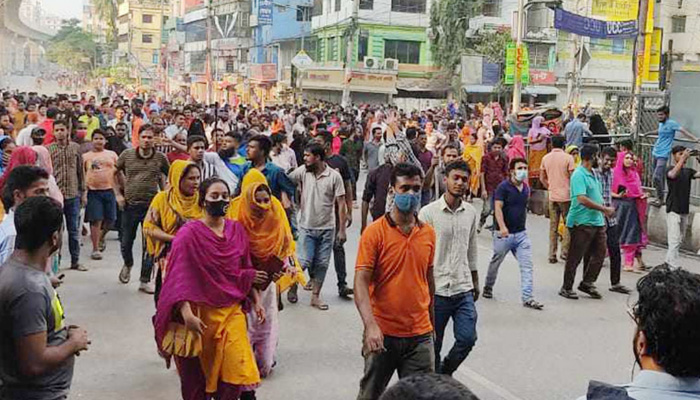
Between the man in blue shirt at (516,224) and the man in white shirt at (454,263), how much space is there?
310cm

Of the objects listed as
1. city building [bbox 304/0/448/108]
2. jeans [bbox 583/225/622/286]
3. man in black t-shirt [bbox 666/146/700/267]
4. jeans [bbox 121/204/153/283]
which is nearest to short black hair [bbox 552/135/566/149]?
man in black t-shirt [bbox 666/146/700/267]

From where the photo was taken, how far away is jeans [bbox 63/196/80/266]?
32.5 ft

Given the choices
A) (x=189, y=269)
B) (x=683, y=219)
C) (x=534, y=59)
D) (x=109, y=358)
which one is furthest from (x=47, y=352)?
A: (x=534, y=59)

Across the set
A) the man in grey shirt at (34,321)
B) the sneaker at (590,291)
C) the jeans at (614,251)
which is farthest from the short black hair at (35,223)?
the jeans at (614,251)

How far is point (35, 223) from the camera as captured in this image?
11.0 ft

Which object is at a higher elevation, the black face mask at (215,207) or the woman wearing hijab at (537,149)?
the black face mask at (215,207)

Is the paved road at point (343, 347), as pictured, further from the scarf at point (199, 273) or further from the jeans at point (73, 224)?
the scarf at point (199, 273)

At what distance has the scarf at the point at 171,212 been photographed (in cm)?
667

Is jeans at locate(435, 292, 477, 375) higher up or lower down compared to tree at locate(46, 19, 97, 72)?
lower down

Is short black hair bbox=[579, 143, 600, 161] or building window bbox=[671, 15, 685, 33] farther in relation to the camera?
building window bbox=[671, 15, 685, 33]

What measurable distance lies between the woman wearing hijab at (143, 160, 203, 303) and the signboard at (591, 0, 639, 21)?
20.5 meters

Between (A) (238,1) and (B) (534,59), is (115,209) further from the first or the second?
(A) (238,1)

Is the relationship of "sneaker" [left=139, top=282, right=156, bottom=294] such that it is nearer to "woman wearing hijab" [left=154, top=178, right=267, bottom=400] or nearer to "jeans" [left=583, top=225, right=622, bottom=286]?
"woman wearing hijab" [left=154, top=178, right=267, bottom=400]

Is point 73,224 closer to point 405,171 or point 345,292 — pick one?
point 345,292
